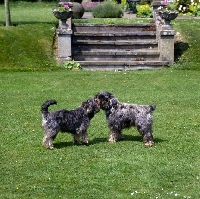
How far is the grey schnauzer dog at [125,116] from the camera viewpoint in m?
10.4

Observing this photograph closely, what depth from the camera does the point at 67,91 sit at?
16.3 metres

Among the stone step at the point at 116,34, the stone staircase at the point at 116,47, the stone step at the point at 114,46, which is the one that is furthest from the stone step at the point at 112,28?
the stone step at the point at 114,46

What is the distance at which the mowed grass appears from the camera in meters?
8.24

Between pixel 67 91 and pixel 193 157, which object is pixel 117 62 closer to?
pixel 67 91

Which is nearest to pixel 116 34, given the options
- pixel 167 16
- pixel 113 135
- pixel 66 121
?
pixel 167 16

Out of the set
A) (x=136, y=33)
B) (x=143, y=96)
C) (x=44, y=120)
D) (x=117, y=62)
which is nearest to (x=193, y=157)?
(x=44, y=120)

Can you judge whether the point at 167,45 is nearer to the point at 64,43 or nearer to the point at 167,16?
the point at 167,16

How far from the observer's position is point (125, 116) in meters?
10.5

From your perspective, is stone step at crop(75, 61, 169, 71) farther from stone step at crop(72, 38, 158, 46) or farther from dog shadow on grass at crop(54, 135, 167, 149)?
dog shadow on grass at crop(54, 135, 167, 149)

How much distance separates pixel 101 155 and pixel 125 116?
102 centimetres

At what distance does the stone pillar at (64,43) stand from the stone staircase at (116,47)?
0.44 meters

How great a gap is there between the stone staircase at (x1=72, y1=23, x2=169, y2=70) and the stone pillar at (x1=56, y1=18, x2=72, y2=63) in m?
0.44

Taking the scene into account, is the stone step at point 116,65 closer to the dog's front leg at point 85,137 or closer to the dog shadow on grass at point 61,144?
the dog shadow on grass at point 61,144

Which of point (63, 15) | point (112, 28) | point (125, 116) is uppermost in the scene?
point (125, 116)
